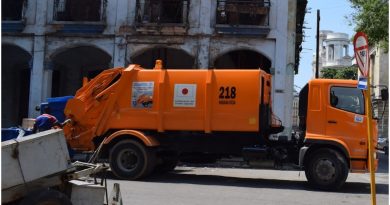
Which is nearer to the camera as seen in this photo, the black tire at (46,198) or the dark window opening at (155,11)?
the black tire at (46,198)

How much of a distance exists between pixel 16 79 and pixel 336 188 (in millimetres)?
18443

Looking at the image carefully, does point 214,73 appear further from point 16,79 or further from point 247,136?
point 16,79

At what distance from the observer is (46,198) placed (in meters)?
6.18

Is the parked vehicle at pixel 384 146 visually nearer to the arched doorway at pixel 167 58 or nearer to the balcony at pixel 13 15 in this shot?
the arched doorway at pixel 167 58

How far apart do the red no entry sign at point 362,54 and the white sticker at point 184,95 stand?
18.1ft

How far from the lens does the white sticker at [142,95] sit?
12539 millimetres

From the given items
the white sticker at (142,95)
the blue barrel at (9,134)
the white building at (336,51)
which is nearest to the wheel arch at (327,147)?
the white sticker at (142,95)

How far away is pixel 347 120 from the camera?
11.5 m

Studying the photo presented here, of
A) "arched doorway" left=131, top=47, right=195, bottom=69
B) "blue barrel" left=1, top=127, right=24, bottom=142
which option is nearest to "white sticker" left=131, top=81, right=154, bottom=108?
"blue barrel" left=1, top=127, right=24, bottom=142

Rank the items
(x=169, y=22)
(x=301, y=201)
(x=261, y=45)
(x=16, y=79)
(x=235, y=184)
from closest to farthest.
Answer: (x=301, y=201) < (x=235, y=184) < (x=261, y=45) < (x=169, y=22) < (x=16, y=79)

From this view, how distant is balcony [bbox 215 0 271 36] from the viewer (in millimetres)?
19984

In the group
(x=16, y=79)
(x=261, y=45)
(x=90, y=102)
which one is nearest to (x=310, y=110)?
(x=90, y=102)

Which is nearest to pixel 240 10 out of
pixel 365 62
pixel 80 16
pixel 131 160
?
pixel 80 16

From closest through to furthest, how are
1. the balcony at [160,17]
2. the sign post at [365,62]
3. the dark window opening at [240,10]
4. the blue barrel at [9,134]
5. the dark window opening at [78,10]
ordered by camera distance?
the sign post at [365,62], the blue barrel at [9,134], the dark window opening at [240,10], the balcony at [160,17], the dark window opening at [78,10]
